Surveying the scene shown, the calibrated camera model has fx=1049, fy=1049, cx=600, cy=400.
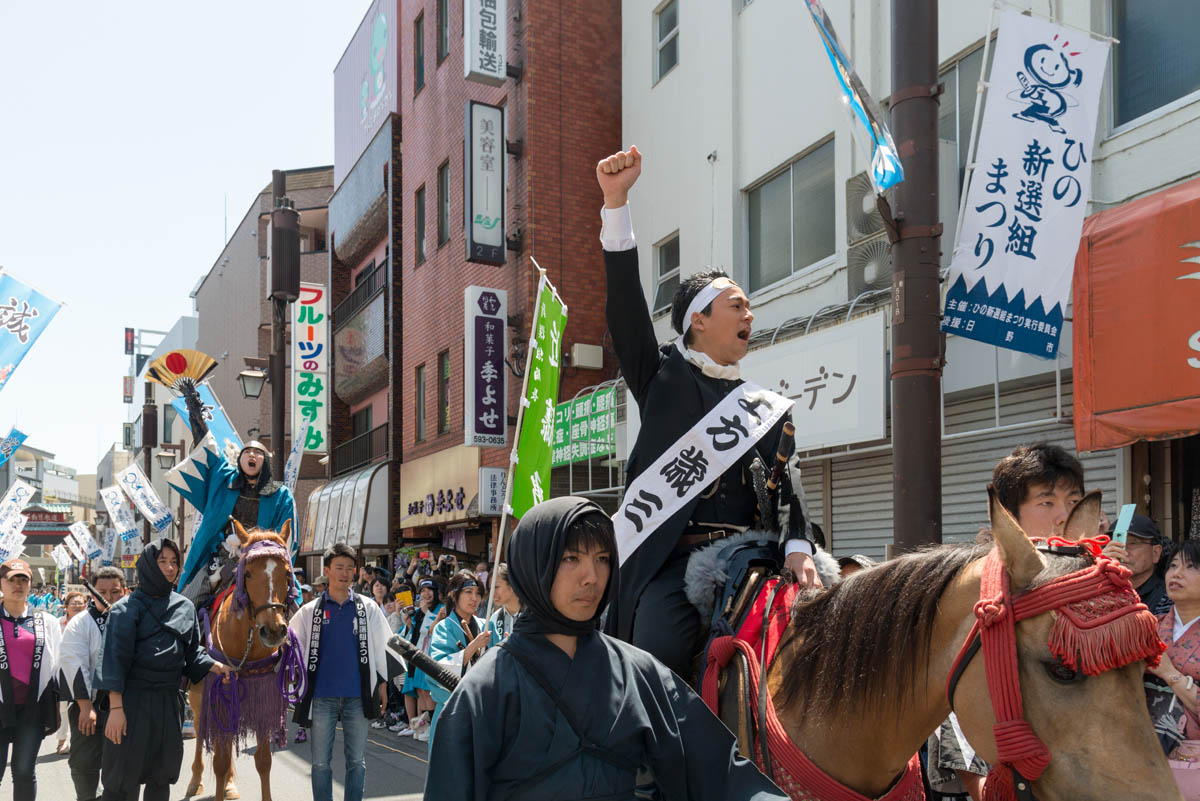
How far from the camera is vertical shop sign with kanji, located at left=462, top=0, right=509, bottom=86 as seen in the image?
61.1 ft

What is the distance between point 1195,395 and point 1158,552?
171 cm

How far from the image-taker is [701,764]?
262cm

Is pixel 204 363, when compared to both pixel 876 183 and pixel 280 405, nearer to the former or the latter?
pixel 280 405

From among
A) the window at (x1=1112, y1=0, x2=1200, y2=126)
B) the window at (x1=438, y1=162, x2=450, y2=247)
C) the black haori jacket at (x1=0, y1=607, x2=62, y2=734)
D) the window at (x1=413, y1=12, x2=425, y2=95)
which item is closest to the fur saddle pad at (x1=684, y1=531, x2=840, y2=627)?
the window at (x1=1112, y1=0, x2=1200, y2=126)

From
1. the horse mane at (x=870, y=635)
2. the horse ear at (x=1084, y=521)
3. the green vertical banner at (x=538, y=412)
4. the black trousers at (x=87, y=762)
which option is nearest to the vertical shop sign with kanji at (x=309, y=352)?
the black trousers at (x=87, y=762)

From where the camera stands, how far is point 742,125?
14273 mm

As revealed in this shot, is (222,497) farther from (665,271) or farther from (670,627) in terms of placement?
(665,271)

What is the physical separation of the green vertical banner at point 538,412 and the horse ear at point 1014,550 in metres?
4.85

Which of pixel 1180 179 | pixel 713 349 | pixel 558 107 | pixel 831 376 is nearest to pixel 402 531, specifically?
pixel 558 107

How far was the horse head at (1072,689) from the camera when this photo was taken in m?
2.17

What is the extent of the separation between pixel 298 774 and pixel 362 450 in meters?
19.1

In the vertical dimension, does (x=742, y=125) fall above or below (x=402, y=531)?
above

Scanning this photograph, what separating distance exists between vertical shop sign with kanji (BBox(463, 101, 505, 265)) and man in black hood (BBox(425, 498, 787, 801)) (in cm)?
1645

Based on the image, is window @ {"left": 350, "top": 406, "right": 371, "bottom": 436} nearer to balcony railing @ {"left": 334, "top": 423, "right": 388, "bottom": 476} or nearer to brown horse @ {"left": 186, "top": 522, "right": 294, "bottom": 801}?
balcony railing @ {"left": 334, "top": 423, "right": 388, "bottom": 476}
